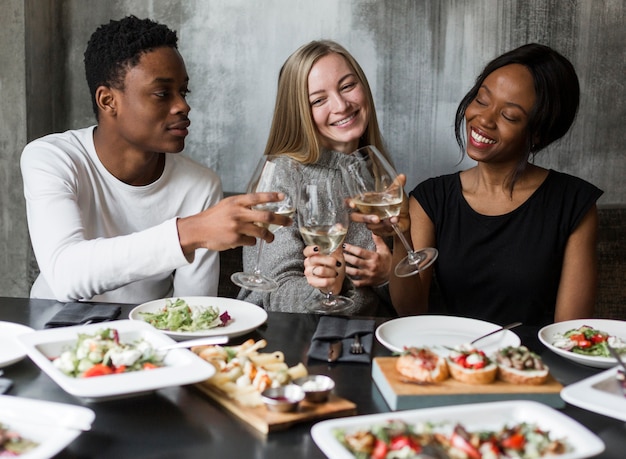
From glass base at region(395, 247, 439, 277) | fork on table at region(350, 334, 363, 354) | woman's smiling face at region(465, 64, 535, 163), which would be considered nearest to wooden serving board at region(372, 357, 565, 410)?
fork on table at region(350, 334, 363, 354)

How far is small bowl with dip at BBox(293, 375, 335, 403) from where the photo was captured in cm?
134

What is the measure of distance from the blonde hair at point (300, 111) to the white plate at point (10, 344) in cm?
126

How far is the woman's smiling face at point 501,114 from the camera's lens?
98.9 inches

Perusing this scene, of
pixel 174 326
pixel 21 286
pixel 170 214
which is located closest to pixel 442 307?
pixel 170 214

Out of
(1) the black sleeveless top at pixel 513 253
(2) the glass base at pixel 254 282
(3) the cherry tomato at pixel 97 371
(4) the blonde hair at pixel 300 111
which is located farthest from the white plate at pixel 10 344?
(1) the black sleeveless top at pixel 513 253

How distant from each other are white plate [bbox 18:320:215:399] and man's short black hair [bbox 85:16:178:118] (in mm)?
1162

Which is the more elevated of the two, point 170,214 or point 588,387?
point 170,214

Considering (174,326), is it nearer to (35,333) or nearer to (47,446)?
(35,333)

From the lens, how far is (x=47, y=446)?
1095 mm

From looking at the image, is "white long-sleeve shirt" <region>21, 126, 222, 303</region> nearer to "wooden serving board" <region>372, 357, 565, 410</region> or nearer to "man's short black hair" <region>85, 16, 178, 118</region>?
"man's short black hair" <region>85, 16, 178, 118</region>

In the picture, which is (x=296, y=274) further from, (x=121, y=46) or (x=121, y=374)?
(x=121, y=374)

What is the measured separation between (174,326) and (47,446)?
0.68 meters

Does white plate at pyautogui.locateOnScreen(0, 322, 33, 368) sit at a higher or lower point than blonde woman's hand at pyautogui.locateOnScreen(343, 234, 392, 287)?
lower

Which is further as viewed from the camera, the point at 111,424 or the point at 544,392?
the point at 544,392
